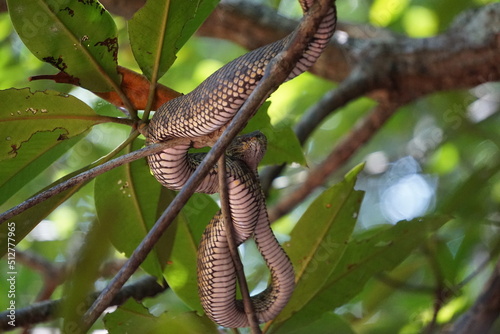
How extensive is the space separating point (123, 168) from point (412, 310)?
1731 mm

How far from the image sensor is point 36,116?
184 cm

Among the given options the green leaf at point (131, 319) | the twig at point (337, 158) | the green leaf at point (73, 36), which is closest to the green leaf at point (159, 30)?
the green leaf at point (73, 36)

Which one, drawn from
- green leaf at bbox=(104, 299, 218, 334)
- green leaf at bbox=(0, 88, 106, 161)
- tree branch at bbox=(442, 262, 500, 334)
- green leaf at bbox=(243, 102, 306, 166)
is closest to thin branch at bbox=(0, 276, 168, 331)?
green leaf at bbox=(104, 299, 218, 334)

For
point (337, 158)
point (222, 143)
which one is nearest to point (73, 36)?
point (222, 143)

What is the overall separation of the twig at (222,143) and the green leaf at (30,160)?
0.80 m

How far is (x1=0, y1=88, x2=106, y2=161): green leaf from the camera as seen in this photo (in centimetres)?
181

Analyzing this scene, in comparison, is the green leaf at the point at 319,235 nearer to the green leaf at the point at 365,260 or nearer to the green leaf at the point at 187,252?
the green leaf at the point at 365,260

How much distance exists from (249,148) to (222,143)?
18.0 inches

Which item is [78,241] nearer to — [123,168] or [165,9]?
[165,9]

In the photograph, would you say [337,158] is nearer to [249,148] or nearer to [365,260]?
[365,260]

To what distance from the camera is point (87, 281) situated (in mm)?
889

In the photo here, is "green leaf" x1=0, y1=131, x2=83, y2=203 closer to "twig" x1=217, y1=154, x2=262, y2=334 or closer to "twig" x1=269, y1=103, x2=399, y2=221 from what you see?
"twig" x1=217, y1=154, x2=262, y2=334

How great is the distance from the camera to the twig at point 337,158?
3574mm

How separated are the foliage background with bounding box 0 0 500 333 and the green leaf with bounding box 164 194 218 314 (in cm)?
85
